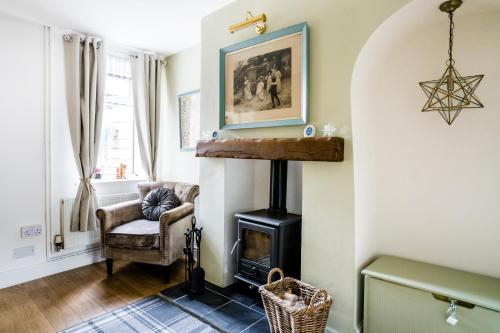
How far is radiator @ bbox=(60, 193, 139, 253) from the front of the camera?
3043 millimetres

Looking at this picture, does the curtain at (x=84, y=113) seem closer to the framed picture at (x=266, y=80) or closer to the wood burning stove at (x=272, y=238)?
the framed picture at (x=266, y=80)

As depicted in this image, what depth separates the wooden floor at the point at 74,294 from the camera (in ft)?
7.08

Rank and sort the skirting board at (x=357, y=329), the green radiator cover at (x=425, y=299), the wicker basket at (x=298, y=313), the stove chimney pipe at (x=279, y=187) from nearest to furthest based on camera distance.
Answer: the green radiator cover at (x=425, y=299), the wicker basket at (x=298, y=313), the skirting board at (x=357, y=329), the stove chimney pipe at (x=279, y=187)

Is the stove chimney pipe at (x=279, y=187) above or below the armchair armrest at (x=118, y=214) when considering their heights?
above

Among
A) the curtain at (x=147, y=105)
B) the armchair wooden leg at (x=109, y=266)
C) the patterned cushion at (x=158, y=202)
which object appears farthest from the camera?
the curtain at (x=147, y=105)

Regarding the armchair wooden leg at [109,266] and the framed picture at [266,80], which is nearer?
the framed picture at [266,80]

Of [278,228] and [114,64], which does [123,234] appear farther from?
[114,64]

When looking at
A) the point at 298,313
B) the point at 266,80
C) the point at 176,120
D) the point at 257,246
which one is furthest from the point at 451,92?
the point at 176,120

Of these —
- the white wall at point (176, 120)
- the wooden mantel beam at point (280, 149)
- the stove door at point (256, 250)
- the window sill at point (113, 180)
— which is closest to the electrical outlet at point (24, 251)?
the window sill at point (113, 180)

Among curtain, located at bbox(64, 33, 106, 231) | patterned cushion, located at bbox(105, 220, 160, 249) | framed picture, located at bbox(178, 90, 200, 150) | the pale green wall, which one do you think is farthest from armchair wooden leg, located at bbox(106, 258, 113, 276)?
the pale green wall

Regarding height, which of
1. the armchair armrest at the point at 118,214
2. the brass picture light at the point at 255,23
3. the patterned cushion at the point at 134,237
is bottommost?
the patterned cushion at the point at 134,237

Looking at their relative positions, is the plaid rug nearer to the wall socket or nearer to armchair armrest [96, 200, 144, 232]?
armchair armrest [96, 200, 144, 232]

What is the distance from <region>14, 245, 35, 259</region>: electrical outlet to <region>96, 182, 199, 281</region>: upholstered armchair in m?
0.70

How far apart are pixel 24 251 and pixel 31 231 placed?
0.64 feet
